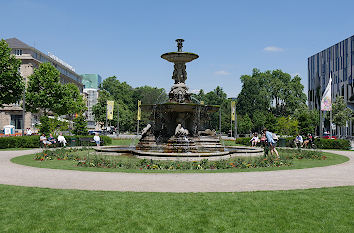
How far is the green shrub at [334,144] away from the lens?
100ft

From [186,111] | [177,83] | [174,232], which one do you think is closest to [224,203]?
[174,232]

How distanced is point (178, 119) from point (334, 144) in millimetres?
16515

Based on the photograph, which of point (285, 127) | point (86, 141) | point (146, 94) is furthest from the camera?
point (146, 94)

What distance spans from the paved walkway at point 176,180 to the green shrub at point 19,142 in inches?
619

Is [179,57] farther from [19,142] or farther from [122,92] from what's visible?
[122,92]

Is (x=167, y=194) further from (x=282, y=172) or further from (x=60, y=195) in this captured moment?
(x=282, y=172)

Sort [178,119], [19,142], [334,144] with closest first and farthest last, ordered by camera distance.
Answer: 1. [178,119]
2. [19,142]
3. [334,144]

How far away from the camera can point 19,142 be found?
2789 centimetres

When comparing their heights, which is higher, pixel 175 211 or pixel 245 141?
pixel 175 211

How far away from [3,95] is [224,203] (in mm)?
31707

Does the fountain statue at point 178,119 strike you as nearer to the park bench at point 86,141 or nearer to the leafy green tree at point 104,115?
the park bench at point 86,141

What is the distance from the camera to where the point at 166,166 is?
1384cm

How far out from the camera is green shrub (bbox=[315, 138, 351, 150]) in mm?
30516

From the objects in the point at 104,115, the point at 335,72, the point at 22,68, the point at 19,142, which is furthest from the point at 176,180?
the point at 335,72
